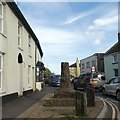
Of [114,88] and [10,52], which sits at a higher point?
[10,52]

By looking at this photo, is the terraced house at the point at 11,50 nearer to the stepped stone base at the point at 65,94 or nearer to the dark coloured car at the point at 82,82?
the stepped stone base at the point at 65,94

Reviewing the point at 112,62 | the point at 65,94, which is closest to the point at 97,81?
the point at 65,94

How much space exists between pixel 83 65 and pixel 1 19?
60.3 meters

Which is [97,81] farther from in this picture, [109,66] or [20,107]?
[109,66]

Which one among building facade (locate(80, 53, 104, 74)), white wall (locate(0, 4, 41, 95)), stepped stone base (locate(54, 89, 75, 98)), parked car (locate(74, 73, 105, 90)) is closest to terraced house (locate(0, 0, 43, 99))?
white wall (locate(0, 4, 41, 95))

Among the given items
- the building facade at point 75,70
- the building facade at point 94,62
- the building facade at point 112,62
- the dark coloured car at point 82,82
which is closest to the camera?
the dark coloured car at point 82,82

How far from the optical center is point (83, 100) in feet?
36.8

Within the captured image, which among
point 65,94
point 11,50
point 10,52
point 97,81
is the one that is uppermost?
point 11,50

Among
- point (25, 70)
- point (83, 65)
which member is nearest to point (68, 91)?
point (25, 70)

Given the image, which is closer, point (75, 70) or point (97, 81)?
point (97, 81)

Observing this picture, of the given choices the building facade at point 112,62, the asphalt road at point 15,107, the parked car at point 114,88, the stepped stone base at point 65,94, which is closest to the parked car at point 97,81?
the parked car at point 114,88

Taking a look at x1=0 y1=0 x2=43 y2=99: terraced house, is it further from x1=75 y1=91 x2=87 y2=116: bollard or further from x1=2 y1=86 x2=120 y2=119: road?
x1=75 y1=91 x2=87 y2=116: bollard

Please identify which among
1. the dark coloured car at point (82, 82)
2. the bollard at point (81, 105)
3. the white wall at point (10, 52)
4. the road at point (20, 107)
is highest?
the white wall at point (10, 52)

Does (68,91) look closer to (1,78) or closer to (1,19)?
(1,78)
